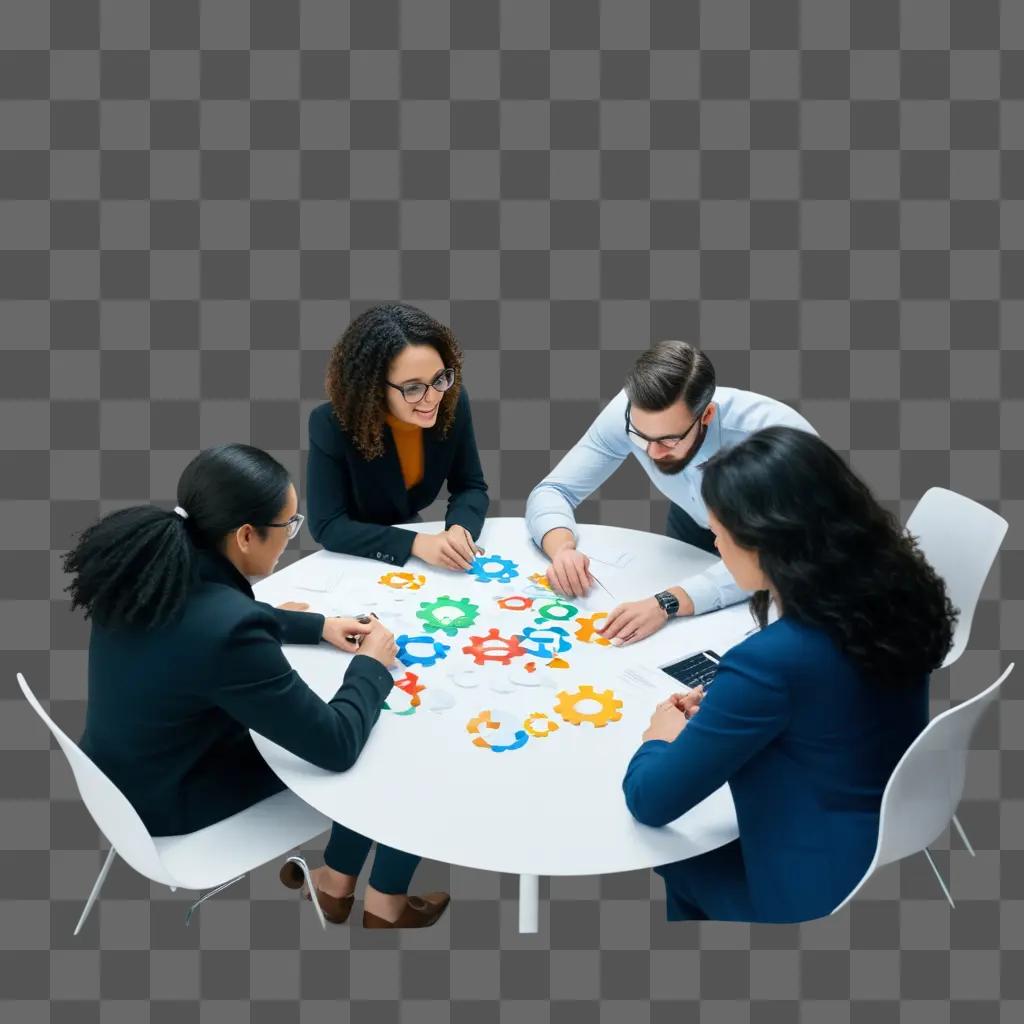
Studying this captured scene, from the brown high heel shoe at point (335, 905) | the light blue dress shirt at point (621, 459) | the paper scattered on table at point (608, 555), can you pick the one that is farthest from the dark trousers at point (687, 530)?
the brown high heel shoe at point (335, 905)

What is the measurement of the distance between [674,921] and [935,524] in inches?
72.0

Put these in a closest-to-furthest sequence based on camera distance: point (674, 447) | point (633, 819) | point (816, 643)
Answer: point (816, 643), point (633, 819), point (674, 447)

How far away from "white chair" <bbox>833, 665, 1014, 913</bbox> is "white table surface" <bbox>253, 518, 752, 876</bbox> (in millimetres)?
396

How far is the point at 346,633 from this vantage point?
3551 mm

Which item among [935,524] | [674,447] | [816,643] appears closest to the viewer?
[816,643]

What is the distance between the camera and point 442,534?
4168mm

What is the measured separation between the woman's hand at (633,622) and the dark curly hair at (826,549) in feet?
3.45

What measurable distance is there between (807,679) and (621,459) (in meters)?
1.91

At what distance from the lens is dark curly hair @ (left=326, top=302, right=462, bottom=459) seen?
3979 millimetres

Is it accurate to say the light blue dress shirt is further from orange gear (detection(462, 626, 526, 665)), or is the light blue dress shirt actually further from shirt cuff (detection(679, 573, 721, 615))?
orange gear (detection(462, 626, 526, 665))

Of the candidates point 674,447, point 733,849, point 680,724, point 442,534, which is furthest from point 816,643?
point 442,534

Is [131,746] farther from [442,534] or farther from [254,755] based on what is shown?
[442,534]

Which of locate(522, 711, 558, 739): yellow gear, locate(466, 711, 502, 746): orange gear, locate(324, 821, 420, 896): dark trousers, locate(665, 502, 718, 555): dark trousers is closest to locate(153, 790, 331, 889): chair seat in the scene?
locate(324, 821, 420, 896): dark trousers

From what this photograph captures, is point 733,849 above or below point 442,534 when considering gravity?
below
